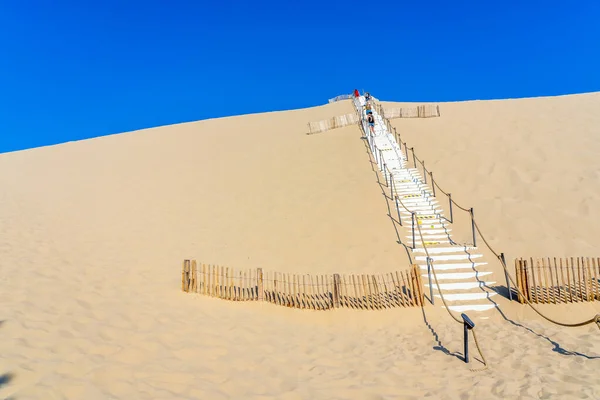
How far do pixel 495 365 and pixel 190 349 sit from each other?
4166mm

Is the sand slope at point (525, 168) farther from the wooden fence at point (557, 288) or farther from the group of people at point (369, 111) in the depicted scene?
the wooden fence at point (557, 288)

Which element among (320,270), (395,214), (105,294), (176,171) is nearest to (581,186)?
(395,214)

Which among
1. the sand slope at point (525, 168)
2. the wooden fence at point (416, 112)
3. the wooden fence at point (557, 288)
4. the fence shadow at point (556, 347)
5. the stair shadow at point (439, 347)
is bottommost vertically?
the stair shadow at point (439, 347)

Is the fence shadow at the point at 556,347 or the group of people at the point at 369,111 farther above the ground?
the group of people at the point at 369,111

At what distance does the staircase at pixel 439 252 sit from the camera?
763 centimetres

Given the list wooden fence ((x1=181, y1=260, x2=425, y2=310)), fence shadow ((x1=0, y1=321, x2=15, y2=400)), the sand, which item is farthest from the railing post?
fence shadow ((x1=0, y1=321, x2=15, y2=400))

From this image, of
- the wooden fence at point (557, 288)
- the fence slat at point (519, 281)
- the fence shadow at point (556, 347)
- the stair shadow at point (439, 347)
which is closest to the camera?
the fence shadow at point (556, 347)

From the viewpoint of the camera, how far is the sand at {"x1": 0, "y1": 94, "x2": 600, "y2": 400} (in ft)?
14.8

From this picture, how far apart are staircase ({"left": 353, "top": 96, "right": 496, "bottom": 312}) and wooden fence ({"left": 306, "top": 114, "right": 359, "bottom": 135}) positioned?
797 cm

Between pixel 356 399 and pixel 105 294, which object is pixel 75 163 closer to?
pixel 105 294

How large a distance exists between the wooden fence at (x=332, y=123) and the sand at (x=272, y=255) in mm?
594

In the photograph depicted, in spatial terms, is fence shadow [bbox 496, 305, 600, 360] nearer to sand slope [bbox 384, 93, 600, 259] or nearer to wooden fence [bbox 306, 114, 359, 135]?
sand slope [bbox 384, 93, 600, 259]

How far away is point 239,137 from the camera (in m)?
25.2

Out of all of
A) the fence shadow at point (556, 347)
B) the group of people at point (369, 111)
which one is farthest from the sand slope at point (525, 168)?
the fence shadow at point (556, 347)
